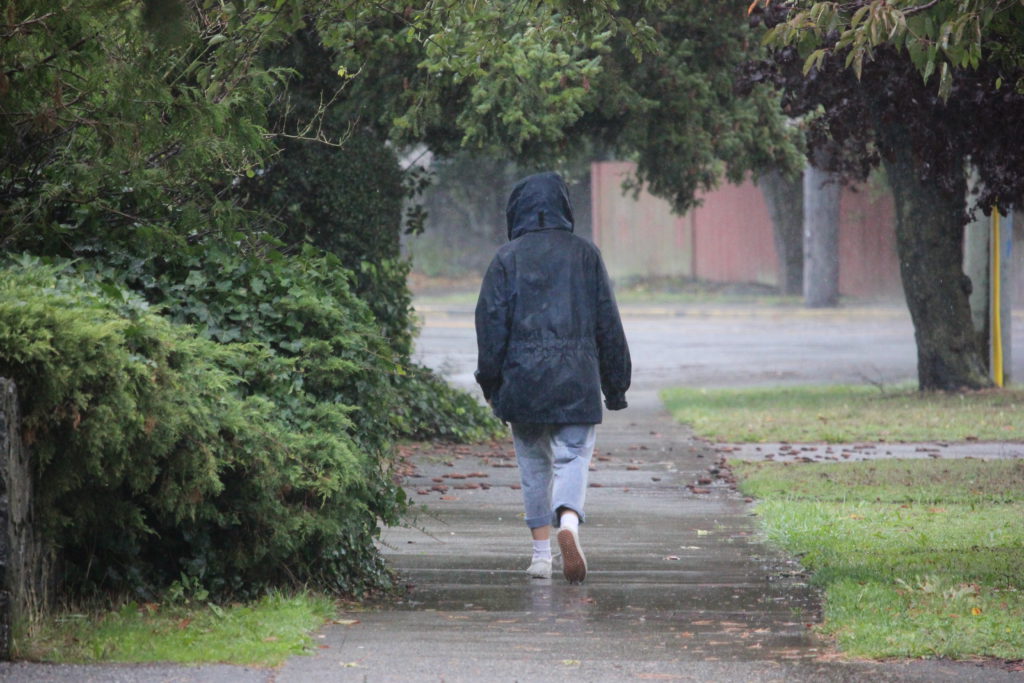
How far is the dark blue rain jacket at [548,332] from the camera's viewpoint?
21.9 feet

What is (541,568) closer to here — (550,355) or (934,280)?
(550,355)

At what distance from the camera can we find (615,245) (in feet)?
127

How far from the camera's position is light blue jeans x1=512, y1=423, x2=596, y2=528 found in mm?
6793

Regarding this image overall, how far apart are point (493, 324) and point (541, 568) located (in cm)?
113

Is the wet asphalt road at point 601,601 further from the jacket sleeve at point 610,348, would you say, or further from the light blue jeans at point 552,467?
the jacket sleeve at point 610,348

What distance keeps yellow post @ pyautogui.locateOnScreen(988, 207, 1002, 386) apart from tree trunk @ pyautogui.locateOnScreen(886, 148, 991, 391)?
1.20 feet

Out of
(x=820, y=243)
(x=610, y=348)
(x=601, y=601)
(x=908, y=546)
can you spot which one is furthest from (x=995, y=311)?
(x=820, y=243)

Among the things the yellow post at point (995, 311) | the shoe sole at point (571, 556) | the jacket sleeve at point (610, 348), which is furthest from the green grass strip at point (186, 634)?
the yellow post at point (995, 311)

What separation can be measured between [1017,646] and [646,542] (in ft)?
9.58

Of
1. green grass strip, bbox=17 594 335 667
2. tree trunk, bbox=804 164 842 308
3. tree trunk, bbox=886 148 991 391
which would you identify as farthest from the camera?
tree trunk, bbox=804 164 842 308

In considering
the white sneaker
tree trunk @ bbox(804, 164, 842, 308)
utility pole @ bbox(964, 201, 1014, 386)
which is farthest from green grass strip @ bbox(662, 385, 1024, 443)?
tree trunk @ bbox(804, 164, 842, 308)

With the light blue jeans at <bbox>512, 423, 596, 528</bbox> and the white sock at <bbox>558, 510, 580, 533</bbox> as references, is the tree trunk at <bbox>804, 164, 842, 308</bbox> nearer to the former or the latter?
the light blue jeans at <bbox>512, 423, 596, 528</bbox>

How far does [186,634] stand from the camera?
520 centimetres

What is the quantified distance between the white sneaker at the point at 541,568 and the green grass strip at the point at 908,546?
3.92 ft
